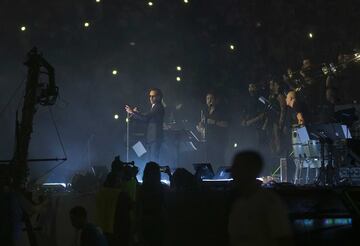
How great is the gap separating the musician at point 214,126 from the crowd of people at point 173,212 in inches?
270

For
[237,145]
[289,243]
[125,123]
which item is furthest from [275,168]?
[289,243]

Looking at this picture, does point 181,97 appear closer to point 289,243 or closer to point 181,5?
point 181,5

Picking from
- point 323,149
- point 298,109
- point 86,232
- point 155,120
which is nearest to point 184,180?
point 323,149

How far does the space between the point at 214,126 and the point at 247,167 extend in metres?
14.0

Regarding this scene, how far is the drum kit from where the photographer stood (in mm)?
13000

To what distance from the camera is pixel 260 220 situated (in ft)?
14.7

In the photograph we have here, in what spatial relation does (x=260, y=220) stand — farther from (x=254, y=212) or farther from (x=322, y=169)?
(x=322, y=169)

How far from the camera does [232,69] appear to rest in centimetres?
2227

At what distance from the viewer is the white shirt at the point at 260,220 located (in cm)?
442

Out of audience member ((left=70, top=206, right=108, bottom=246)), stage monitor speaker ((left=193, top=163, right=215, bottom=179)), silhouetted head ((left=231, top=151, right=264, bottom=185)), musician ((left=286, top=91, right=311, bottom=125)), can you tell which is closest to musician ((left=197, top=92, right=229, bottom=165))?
musician ((left=286, top=91, right=311, bottom=125))

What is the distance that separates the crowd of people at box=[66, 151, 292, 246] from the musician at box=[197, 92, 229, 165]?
6.86 meters

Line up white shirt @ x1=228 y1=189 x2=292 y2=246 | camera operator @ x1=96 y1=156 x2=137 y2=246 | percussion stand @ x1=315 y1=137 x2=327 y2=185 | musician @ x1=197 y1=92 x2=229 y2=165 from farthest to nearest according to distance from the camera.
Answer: musician @ x1=197 y1=92 x2=229 y2=165, percussion stand @ x1=315 y1=137 x2=327 y2=185, camera operator @ x1=96 y1=156 x2=137 y2=246, white shirt @ x1=228 y1=189 x2=292 y2=246

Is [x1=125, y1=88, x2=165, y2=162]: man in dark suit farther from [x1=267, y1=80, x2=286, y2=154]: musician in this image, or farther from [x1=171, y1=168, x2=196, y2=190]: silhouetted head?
[x1=171, y1=168, x2=196, y2=190]: silhouetted head

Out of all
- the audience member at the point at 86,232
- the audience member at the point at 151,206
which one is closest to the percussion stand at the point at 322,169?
the audience member at the point at 151,206
